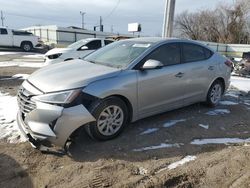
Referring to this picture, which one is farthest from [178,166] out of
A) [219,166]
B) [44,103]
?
[44,103]

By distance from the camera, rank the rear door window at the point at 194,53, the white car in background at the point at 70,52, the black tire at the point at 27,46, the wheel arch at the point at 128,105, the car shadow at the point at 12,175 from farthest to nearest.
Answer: the black tire at the point at 27,46
the white car in background at the point at 70,52
the rear door window at the point at 194,53
the wheel arch at the point at 128,105
the car shadow at the point at 12,175

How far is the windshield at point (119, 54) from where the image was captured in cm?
515

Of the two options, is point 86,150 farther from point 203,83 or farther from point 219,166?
point 203,83

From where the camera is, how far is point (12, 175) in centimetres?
365

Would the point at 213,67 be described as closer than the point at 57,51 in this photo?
Yes

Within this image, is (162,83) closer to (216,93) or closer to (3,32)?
(216,93)

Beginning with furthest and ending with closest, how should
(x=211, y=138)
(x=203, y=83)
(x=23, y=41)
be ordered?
(x=23, y=41)
(x=203, y=83)
(x=211, y=138)

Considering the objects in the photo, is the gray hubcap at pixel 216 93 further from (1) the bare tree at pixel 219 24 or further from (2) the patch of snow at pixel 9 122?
(1) the bare tree at pixel 219 24

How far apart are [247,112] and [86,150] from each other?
157 inches

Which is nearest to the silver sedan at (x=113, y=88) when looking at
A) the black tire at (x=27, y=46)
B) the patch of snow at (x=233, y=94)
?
the patch of snow at (x=233, y=94)

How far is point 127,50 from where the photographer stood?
18.1 ft

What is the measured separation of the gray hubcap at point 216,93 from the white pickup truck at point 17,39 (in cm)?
2161

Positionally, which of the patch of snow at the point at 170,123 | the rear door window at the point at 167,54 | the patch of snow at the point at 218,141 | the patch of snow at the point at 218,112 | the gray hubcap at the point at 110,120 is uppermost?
the rear door window at the point at 167,54

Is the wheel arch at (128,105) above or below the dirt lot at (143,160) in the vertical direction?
above
